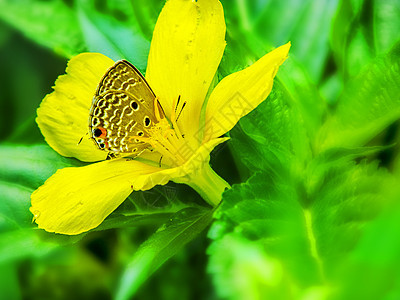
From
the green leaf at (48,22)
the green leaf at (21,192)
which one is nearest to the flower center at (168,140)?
the green leaf at (21,192)

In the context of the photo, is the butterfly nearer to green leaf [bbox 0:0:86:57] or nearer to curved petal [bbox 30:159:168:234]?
curved petal [bbox 30:159:168:234]

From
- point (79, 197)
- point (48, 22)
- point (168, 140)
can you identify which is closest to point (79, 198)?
point (79, 197)

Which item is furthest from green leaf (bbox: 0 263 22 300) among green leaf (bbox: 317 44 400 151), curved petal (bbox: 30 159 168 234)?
green leaf (bbox: 317 44 400 151)

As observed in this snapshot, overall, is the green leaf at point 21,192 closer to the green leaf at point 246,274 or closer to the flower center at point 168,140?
the flower center at point 168,140

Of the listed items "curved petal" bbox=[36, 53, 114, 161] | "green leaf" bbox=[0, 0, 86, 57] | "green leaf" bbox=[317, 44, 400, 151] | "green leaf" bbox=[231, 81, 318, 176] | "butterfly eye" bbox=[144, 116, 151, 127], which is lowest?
"green leaf" bbox=[317, 44, 400, 151]

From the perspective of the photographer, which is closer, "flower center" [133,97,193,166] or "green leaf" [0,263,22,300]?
"flower center" [133,97,193,166]

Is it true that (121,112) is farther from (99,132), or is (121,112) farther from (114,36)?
(114,36)
